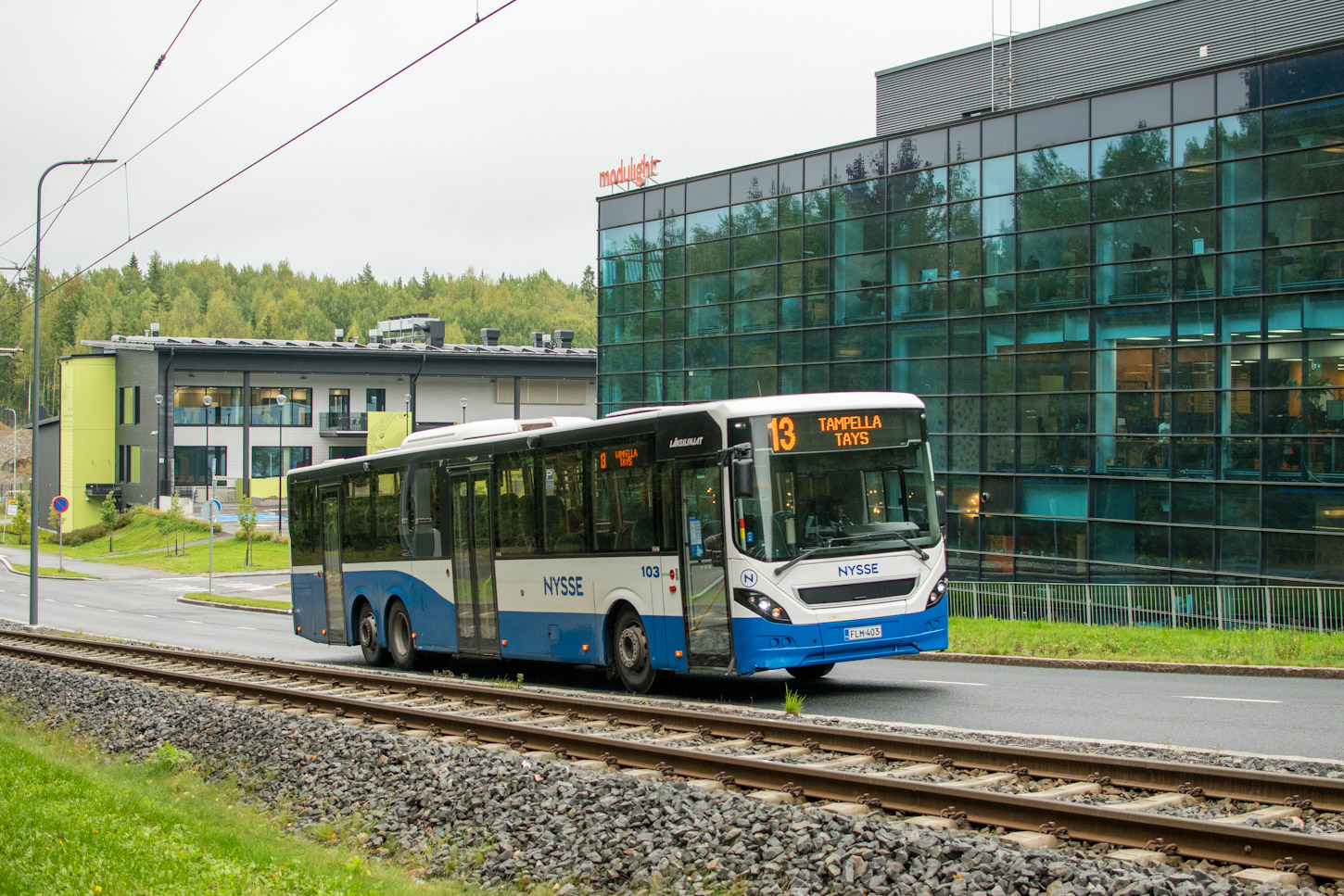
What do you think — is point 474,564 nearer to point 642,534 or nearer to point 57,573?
point 642,534

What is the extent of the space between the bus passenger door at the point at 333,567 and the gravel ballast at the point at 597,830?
26.9 feet

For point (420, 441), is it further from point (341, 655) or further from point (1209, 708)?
point (1209, 708)

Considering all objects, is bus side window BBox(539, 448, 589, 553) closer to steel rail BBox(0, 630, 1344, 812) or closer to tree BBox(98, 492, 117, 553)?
steel rail BBox(0, 630, 1344, 812)

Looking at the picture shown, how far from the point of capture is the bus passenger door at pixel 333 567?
2191 cm

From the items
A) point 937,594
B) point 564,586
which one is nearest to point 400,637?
point 564,586

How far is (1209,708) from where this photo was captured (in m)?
13.6

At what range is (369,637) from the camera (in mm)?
21453

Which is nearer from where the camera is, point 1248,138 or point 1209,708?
point 1209,708

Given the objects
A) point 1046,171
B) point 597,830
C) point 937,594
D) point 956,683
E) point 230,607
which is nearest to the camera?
point 597,830

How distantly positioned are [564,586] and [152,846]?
8.12m

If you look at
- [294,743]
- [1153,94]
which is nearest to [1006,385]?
[1153,94]

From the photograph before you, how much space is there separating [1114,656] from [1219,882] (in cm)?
1366

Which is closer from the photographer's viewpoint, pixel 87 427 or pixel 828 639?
pixel 828 639

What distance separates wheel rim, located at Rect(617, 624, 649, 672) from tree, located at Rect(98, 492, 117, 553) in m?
72.7
